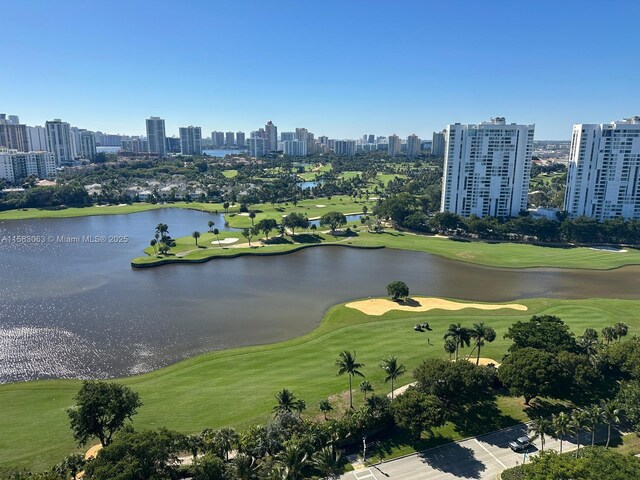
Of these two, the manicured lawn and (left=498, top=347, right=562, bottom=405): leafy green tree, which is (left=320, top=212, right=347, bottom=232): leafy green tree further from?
(left=498, top=347, right=562, bottom=405): leafy green tree

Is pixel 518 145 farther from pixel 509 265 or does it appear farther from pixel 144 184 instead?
pixel 144 184

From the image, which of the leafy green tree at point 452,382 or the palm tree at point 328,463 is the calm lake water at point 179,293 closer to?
the leafy green tree at point 452,382

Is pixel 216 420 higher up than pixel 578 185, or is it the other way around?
pixel 578 185

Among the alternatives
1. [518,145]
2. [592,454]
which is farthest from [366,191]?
[592,454]

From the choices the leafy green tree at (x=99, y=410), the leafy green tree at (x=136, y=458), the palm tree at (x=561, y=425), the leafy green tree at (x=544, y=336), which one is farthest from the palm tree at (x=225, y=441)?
the leafy green tree at (x=544, y=336)

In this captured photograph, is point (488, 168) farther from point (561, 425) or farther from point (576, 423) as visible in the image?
point (561, 425)

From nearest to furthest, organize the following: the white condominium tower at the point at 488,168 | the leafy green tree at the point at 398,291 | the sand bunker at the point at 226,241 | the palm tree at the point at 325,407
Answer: the palm tree at the point at 325,407 < the leafy green tree at the point at 398,291 < the sand bunker at the point at 226,241 < the white condominium tower at the point at 488,168
